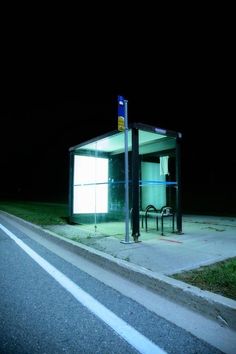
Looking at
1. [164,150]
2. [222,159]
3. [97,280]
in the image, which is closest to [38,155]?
[222,159]

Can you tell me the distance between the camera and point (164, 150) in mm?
10781

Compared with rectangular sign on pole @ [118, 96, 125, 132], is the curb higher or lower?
lower

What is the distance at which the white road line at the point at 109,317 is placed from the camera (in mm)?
2754

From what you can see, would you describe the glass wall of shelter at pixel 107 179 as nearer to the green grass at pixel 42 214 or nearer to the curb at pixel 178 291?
the green grass at pixel 42 214

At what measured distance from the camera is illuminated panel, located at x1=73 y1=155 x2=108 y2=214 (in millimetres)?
11219

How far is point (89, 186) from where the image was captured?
1138 cm

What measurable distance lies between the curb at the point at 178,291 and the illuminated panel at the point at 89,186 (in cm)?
536

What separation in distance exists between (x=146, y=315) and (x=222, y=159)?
59.5 feet

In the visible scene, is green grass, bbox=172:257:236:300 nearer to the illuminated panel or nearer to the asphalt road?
the asphalt road

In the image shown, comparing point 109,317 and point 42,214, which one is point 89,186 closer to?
point 42,214

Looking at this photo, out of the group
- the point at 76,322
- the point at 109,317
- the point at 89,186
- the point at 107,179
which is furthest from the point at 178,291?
the point at 107,179

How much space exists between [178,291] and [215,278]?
27.0 inches

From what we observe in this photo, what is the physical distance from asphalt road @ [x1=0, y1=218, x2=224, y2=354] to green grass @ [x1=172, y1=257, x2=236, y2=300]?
2.74 feet

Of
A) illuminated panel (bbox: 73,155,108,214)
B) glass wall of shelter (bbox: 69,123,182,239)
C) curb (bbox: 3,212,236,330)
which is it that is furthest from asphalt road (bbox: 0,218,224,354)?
illuminated panel (bbox: 73,155,108,214)
